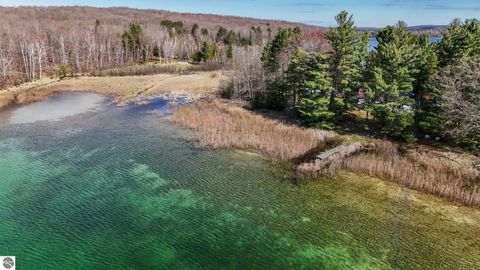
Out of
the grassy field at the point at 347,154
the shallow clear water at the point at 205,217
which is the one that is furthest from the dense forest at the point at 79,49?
the grassy field at the point at 347,154

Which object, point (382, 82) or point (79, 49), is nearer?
point (382, 82)

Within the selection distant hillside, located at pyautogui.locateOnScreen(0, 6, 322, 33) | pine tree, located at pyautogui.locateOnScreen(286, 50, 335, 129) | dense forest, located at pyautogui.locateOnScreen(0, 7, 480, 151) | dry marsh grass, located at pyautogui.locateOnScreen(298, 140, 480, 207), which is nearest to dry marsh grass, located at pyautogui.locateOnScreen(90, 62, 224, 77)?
dense forest, located at pyautogui.locateOnScreen(0, 7, 480, 151)

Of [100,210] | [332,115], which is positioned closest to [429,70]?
[332,115]

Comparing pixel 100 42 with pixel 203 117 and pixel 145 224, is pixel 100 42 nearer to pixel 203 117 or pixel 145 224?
pixel 203 117

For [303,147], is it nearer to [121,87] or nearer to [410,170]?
[410,170]

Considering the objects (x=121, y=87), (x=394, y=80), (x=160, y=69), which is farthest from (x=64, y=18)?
(x=394, y=80)
